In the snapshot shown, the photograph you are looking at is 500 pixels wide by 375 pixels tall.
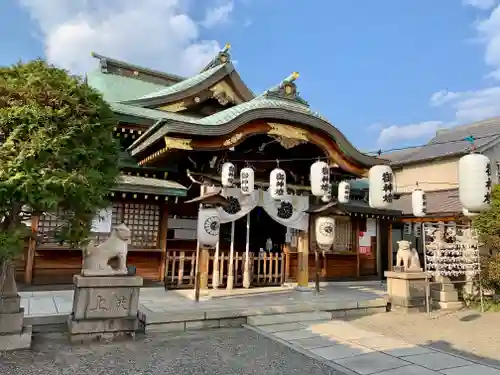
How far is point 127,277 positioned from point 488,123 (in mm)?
27010

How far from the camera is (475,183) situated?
716 cm

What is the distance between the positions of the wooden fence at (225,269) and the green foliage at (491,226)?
6176mm

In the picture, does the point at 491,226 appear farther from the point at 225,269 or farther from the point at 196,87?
the point at 196,87

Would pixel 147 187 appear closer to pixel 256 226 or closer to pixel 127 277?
pixel 127 277

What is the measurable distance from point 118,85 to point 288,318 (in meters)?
13.3

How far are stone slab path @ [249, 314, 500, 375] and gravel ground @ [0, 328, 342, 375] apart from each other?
35cm

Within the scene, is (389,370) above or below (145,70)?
below

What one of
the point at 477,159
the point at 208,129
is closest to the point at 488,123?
the point at 477,159

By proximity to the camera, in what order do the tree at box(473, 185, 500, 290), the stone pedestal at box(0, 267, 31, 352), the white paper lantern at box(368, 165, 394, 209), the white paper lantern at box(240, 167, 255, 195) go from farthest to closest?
the tree at box(473, 185, 500, 290), the white paper lantern at box(240, 167, 255, 195), the white paper lantern at box(368, 165, 394, 209), the stone pedestal at box(0, 267, 31, 352)

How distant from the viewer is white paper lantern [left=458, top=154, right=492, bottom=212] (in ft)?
23.2

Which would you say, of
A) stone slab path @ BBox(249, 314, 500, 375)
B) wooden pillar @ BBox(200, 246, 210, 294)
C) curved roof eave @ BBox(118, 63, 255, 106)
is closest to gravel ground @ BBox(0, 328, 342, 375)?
stone slab path @ BBox(249, 314, 500, 375)

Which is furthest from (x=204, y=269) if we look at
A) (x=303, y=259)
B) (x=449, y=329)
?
(x=449, y=329)

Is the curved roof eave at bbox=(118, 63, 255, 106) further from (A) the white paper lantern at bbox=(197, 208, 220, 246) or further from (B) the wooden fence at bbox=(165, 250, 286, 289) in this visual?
(A) the white paper lantern at bbox=(197, 208, 220, 246)

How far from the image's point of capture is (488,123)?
25344 mm
